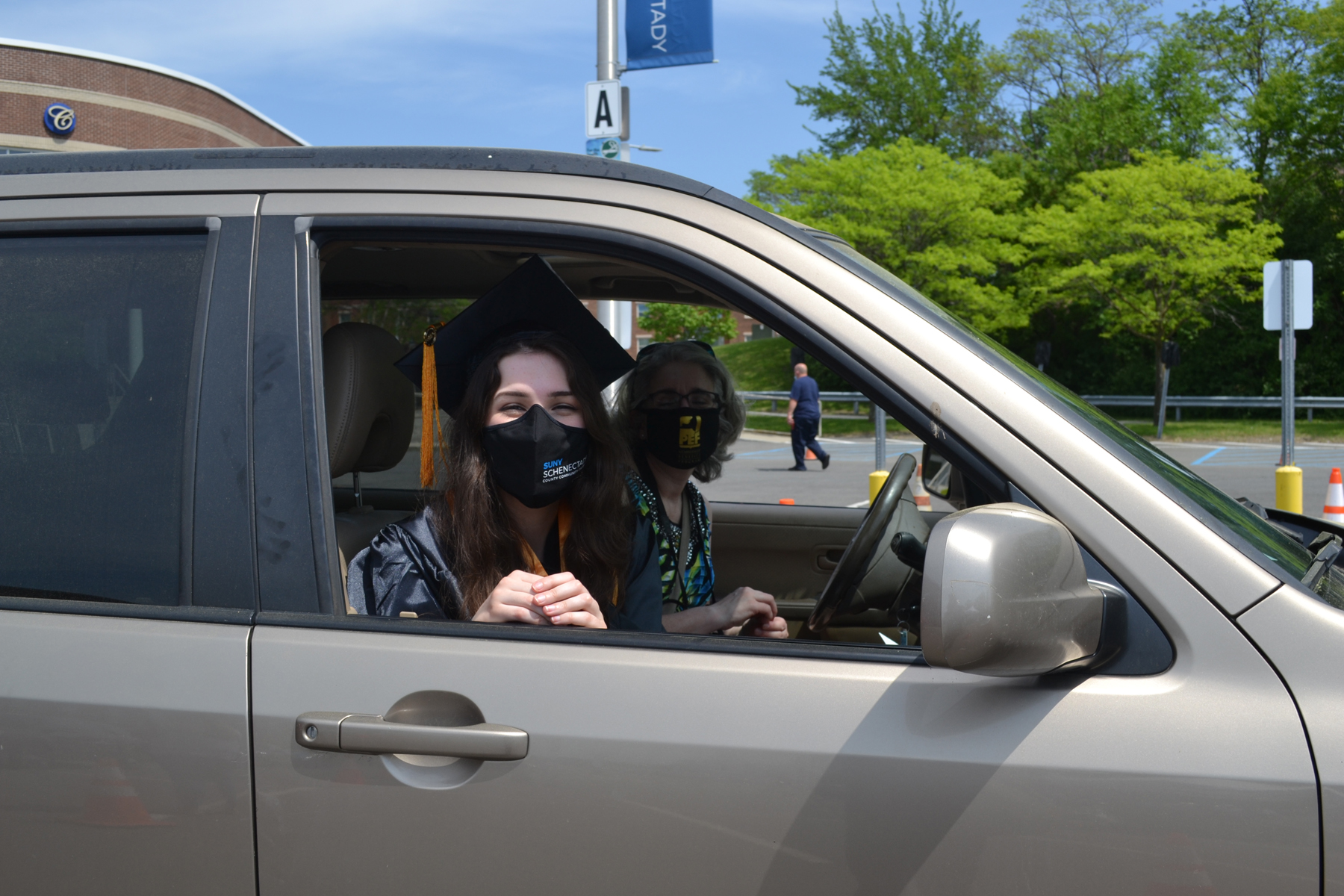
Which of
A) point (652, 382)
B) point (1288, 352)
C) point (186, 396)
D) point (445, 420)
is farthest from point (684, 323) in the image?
point (186, 396)

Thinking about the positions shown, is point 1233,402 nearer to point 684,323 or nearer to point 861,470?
point 861,470

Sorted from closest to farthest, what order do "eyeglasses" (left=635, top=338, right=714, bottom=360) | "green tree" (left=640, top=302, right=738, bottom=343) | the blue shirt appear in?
"eyeglasses" (left=635, top=338, right=714, bottom=360)
the blue shirt
"green tree" (left=640, top=302, right=738, bottom=343)

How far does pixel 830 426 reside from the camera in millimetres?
27750

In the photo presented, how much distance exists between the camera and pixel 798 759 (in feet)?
4.20

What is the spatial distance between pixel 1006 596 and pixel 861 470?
16.3 metres

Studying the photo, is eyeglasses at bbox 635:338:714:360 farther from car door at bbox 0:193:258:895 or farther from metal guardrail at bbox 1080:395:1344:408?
metal guardrail at bbox 1080:395:1344:408

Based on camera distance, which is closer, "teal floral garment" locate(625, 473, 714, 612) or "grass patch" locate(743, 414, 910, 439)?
"teal floral garment" locate(625, 473, 714, 612)

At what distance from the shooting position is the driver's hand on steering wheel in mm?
2342

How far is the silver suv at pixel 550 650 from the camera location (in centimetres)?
123

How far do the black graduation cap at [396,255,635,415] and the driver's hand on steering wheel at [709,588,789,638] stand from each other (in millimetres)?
633

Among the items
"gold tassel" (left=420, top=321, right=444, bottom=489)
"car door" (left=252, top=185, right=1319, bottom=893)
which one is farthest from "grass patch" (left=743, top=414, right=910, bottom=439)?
"car door" (left=252, top=185, right=1319, bottom=893)

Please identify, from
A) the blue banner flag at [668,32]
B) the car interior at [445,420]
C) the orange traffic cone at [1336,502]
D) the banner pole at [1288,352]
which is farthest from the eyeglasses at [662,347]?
the orange traffic cone at [1336,502]

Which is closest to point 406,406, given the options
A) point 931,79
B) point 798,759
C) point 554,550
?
point 554,550

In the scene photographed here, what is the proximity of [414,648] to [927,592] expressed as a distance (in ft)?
2.19
